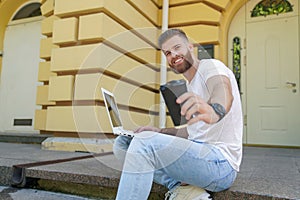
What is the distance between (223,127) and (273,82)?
352cm

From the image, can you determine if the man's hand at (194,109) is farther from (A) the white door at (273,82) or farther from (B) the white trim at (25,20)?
(B) the white trim at (25,20)

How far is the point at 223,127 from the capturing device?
4.51 ft

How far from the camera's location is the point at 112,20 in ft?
11.9

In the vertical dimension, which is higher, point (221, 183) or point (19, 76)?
point (19, 76)

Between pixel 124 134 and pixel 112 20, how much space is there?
2430 millimetres

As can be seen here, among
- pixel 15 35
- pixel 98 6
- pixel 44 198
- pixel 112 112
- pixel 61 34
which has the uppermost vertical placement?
pixel 15 35

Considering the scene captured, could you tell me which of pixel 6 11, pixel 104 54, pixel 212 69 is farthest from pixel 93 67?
pixel 6 11

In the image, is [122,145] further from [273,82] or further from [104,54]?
[273,82]

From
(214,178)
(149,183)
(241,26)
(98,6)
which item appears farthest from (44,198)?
(241,26)

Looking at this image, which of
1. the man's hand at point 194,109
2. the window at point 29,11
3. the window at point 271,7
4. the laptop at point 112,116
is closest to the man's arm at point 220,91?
the man's hand at point 194,109

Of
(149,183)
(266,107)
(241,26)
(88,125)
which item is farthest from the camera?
(241,26)

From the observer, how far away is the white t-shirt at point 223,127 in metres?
1.36

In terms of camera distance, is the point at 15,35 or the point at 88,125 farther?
the point at 15,35

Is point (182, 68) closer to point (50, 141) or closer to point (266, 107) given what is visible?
point (50, 141)
